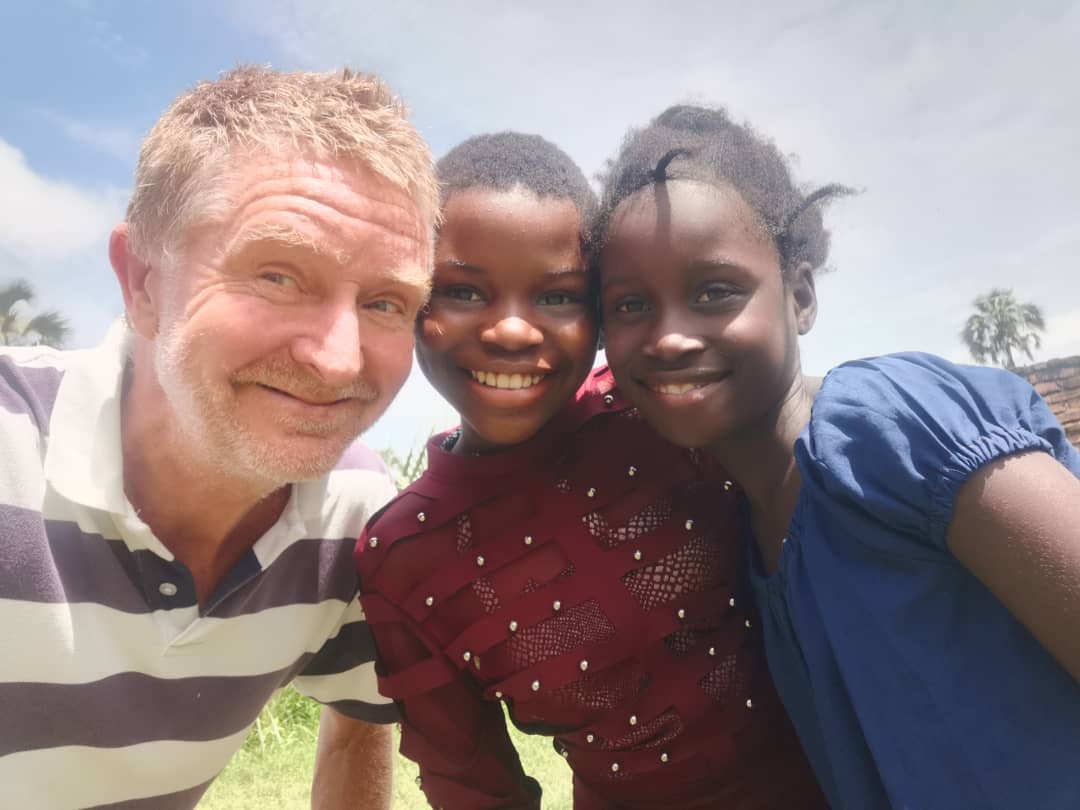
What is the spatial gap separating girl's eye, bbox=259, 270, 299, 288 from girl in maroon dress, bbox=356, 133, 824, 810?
32cm

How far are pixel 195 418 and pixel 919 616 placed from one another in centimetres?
154

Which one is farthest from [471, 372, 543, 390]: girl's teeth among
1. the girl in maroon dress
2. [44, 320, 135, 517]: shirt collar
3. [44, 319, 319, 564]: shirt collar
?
[44, 320, 135, 517]: shirt collar

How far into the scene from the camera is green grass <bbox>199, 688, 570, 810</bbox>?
371cm

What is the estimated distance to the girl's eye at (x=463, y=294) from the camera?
1.86m

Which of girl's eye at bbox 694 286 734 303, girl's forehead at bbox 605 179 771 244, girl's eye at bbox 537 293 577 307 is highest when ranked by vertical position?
girl's forehead at bbox 605 179 771 244

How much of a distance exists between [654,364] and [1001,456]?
71 centimetres

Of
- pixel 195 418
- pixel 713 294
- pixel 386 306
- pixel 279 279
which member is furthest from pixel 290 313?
pixel 713 294

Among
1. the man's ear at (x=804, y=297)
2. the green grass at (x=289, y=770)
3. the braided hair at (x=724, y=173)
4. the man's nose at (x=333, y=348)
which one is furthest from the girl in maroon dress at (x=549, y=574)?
the green grass at (x=289, y=770)

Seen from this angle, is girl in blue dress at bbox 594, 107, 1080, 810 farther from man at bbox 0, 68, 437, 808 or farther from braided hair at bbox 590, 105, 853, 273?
man at bbox 0, 68, 437, 808

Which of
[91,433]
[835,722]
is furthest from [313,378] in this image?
[835,722]

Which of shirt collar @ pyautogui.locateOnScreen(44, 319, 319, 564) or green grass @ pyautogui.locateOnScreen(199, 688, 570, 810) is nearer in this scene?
shirt collar @ pyautogui.locateOnScreen(44, 319, 319, 564)

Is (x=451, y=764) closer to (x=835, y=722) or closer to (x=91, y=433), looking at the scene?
(x=835, y=722)

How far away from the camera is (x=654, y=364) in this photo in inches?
69.8

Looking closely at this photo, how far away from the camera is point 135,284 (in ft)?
6.39
